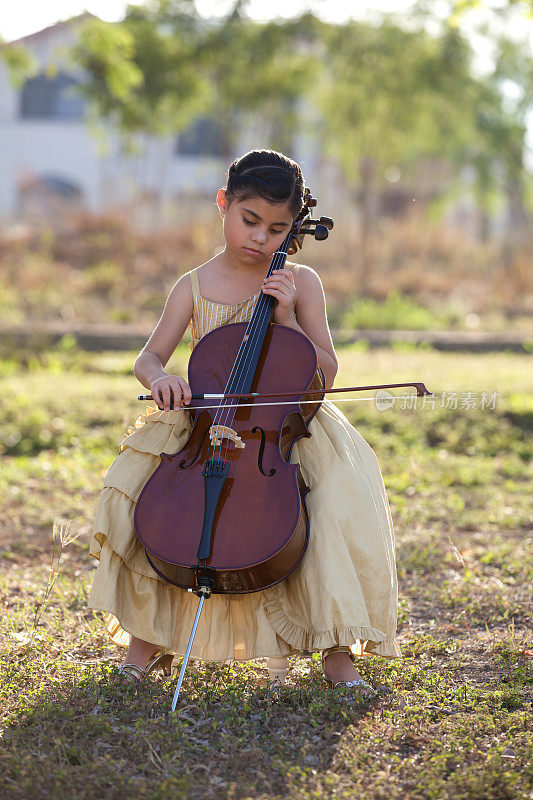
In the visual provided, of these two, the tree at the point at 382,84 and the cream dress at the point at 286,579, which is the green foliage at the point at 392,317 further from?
the cream dress at the point at 286,579

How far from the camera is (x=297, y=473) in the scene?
2389 mm

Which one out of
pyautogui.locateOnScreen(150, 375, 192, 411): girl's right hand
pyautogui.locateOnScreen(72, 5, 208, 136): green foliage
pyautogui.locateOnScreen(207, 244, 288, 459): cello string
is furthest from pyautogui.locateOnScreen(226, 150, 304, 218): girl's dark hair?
pyautogui.locateOnScreen(72, 5, 208, 136): green foliage

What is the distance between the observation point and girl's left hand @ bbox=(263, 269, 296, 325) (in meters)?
2.54

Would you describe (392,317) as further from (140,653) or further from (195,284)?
(140,653)

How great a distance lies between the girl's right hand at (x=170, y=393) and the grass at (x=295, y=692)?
0.61 metres

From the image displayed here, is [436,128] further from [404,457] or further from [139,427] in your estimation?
[139,427]

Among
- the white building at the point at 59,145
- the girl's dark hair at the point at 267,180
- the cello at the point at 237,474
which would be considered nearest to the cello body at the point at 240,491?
the cello at the point at 237,474

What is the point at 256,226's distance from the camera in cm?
265

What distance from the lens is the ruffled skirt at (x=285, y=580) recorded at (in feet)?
7.69

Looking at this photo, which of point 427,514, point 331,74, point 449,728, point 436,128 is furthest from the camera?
point 436,128

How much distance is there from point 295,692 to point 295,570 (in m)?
0.32

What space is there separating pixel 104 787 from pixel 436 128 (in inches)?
677

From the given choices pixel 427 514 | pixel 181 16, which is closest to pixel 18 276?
pixel 181 16

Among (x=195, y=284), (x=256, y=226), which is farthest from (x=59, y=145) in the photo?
(x=256, y=226)
